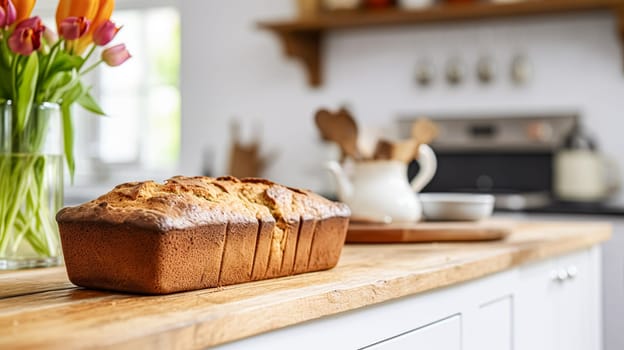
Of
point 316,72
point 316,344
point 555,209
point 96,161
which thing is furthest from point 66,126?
point 96,161

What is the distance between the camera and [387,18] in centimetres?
380

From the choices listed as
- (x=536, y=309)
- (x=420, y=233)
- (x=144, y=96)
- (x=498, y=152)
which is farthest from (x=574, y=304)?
(x=144, y=96)

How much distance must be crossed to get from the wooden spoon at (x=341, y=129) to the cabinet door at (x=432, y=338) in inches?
19.6

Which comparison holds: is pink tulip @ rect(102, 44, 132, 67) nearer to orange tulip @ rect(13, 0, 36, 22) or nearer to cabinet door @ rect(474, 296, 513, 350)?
orange tulip @ rect(13, 0, 36, 22)

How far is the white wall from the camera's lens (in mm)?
3613

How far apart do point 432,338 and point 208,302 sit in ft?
1.55

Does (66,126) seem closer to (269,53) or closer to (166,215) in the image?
(166,215)

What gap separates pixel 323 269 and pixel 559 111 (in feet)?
8.82

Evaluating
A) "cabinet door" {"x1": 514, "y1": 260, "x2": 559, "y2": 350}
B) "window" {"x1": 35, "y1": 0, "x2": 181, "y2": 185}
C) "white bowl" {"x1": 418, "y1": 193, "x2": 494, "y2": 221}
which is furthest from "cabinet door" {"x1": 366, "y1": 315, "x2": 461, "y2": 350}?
"window" {"x1": 35, "y1": 0, "x2": 181, "y2": 185}

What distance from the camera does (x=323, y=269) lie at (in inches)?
47.9

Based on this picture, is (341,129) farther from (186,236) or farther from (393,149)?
(186,236)

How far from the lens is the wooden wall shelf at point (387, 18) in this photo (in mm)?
3461

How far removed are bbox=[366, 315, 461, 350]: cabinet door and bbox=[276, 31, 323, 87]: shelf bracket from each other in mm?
2792

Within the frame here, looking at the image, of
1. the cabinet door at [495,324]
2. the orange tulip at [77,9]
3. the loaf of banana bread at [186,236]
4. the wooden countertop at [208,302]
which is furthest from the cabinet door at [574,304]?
the orange tulip at [77,9]
